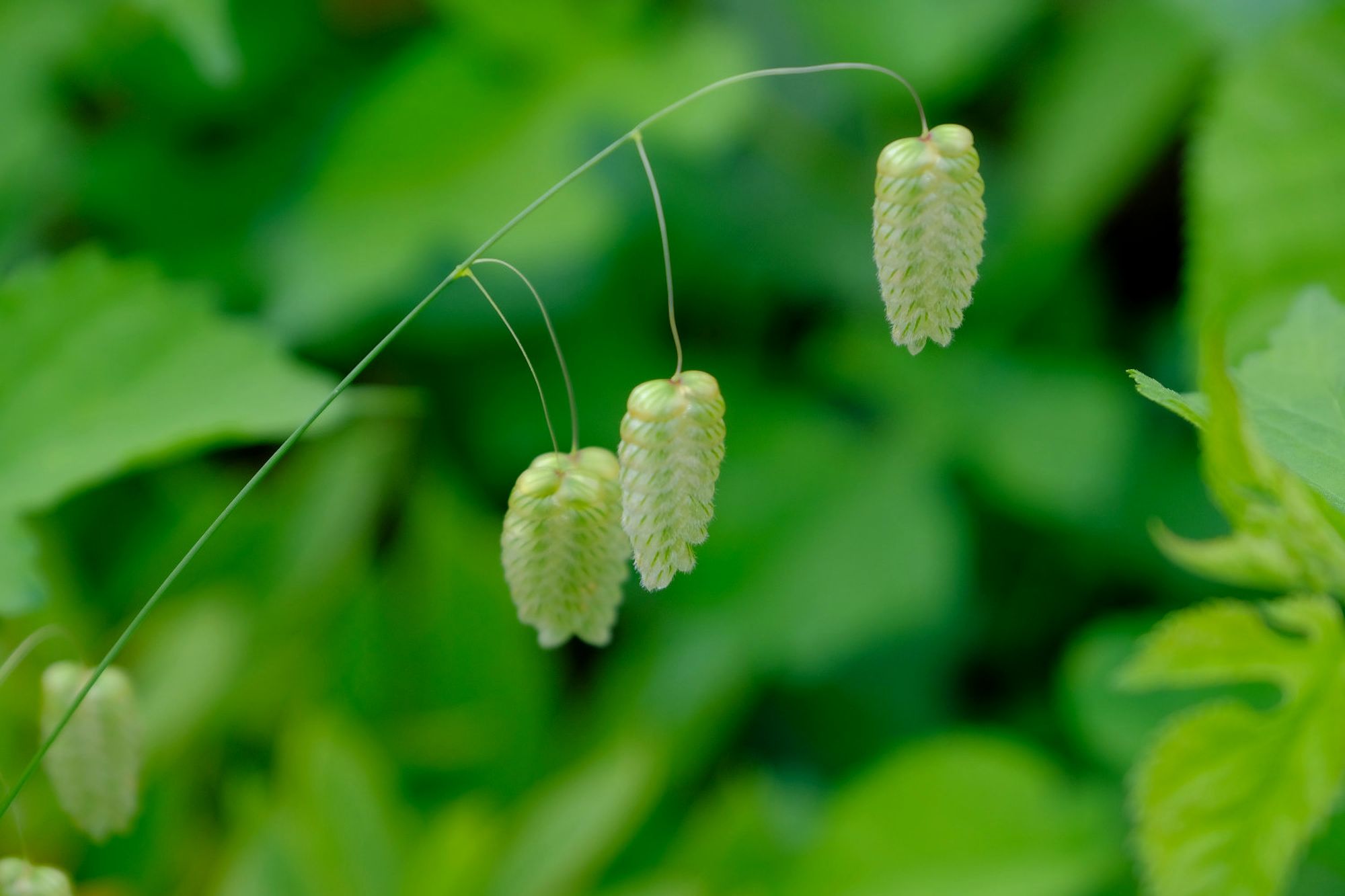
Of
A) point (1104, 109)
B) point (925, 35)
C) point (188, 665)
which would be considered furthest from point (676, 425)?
point (1104, 109)

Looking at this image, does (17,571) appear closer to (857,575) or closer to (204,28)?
(204,28)

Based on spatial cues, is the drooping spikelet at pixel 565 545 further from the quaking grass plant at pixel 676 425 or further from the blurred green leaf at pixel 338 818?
the blurred green leaf at pixel 338 818

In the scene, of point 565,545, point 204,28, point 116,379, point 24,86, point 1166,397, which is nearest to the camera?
point 1166,397

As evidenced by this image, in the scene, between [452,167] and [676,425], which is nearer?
[676,425]

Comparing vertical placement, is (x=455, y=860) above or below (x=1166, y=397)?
below

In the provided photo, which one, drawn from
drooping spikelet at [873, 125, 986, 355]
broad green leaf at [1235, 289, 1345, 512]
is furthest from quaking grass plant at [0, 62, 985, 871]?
broad green leaf at [1235, 289, 1345, 512]

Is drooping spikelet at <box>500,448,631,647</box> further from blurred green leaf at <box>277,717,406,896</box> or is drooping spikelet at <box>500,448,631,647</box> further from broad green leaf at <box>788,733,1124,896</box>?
broad green leaf at <box>788,733,1124,896</box>
